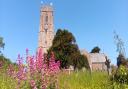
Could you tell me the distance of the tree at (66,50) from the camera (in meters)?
51.8

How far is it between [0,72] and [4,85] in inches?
30.8

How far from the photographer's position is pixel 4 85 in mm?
12094

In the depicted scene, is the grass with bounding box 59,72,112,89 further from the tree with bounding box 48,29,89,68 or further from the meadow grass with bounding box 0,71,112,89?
the tree with bounding box 48,29,89,68

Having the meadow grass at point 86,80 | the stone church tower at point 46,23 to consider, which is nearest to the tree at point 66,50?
the meadow grass at point 86,80

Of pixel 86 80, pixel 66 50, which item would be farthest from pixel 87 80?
pixel 66 50

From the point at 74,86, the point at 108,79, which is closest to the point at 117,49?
the point at 108,79

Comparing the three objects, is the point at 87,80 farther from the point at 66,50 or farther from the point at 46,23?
the point at 46,23

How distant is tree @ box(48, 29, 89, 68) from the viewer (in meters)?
51.8

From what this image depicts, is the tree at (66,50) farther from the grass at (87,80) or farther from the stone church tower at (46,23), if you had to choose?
the stone church tower at (46,23)

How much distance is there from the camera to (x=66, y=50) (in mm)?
52500

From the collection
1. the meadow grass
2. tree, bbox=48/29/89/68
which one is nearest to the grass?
the meadow grass

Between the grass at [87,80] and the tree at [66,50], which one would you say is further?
the tree at [66,50]

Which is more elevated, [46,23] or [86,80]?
[46,23]

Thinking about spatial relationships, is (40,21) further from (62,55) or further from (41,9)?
(62,55)
